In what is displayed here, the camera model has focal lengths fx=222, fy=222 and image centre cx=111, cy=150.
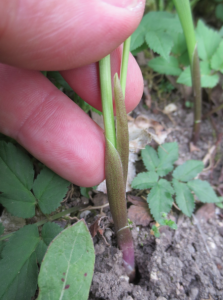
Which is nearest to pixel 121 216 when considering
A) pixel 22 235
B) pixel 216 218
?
pixel 22 235

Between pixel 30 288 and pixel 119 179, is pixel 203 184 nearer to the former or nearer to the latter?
pixel 119 179

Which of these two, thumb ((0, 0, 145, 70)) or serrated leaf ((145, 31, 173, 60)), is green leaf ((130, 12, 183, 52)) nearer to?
serrated leaf ((145, 31, 173, 60))

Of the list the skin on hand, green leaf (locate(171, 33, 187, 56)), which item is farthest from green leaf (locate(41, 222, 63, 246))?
green leaf (locate(171, 33, 187, 56))

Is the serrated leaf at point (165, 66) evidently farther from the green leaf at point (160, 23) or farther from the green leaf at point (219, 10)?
the green leaf at point (219, 10)

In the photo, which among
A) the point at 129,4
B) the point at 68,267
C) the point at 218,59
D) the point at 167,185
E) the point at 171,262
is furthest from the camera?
the point at 218,59

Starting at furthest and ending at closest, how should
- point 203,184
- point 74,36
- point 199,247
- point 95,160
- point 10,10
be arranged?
point 203,184 → point 199,247 → point 95,160 → point 74,36 → point 10,10

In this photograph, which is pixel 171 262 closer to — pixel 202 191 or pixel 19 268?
pixel 202 191

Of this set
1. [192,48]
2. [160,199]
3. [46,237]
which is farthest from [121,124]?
[192,48]
